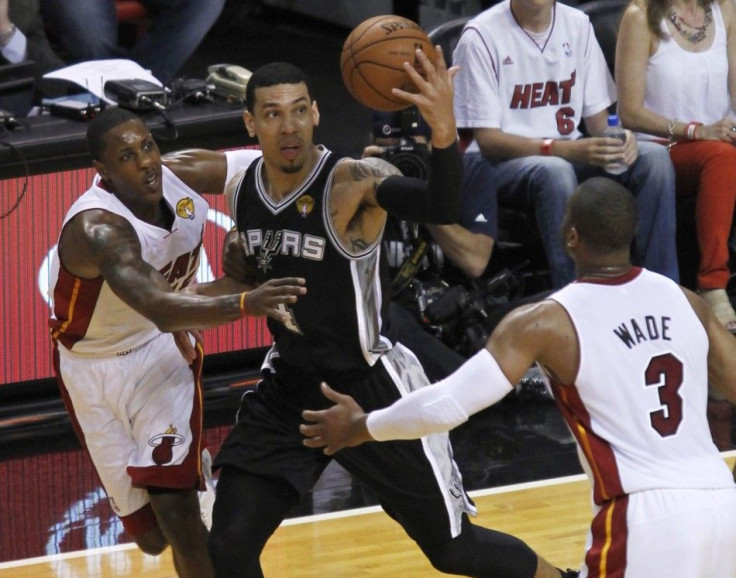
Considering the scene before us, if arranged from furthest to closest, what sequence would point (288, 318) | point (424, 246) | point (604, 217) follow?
point (424, 246) → point (288, 318) → point (604, 217)

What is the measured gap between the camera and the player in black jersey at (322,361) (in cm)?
430

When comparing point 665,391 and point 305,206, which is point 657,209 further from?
point 665,391

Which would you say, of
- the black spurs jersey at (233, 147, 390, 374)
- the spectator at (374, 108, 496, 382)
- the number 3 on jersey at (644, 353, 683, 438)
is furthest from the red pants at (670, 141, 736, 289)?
the number 3 on jersey at (644, 353, 683, 438)

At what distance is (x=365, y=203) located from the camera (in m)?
4.31

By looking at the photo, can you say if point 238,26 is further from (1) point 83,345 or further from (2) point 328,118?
(1) point 83,345

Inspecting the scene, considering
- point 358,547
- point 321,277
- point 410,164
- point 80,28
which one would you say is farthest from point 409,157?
point 80,28

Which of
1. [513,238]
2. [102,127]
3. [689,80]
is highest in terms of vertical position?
[102,127]

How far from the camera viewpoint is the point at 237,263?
4.52m

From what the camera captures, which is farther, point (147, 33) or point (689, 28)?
point (147, 33)

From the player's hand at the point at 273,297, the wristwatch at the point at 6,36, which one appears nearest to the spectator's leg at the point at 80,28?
the wristwatch at the point at 6,36

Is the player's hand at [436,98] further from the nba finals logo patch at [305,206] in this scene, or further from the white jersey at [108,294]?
the white jersey at [108,294]

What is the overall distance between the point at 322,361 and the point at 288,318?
43 centimetres

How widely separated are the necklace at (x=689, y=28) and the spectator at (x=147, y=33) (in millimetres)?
2563

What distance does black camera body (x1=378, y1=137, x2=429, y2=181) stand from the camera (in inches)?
247
